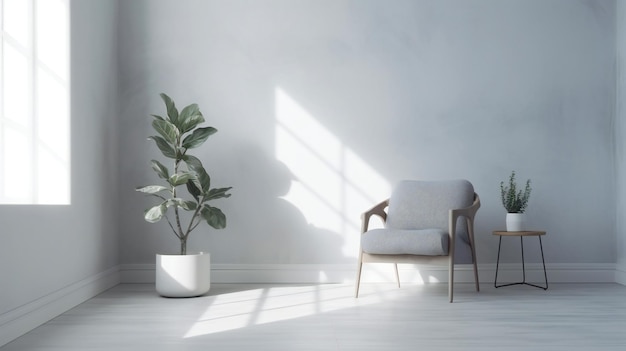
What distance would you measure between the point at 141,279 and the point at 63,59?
1.83m

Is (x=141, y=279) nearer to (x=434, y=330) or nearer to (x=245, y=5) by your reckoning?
(x=245, y=5)

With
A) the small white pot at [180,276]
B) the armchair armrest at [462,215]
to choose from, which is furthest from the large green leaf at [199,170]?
the armchair armrest at [462,215]

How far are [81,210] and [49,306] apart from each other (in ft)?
2.50

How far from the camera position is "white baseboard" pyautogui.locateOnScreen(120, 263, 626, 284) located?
15.8 feet

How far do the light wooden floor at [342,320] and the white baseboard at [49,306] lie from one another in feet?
0.19

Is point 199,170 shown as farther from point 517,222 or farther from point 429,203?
point 517,222


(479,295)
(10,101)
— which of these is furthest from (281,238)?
(10,101)

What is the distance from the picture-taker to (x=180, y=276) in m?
4.14

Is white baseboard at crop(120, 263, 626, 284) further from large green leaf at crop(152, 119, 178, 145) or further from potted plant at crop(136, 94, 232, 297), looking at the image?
large green leaf at crop(152, 119, 178, 145)

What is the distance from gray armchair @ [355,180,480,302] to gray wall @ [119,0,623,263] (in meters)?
0.38

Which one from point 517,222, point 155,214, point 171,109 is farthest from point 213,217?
point 517,222

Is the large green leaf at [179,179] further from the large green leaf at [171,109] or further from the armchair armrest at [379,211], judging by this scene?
the armchair armrest at [379,211]

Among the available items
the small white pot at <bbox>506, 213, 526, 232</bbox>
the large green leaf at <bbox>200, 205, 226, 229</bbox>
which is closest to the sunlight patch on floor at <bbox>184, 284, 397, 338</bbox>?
the large green leaf at <bbox>200, 205, 226, 229</bbox>

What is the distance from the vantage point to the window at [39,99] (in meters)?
3.53
